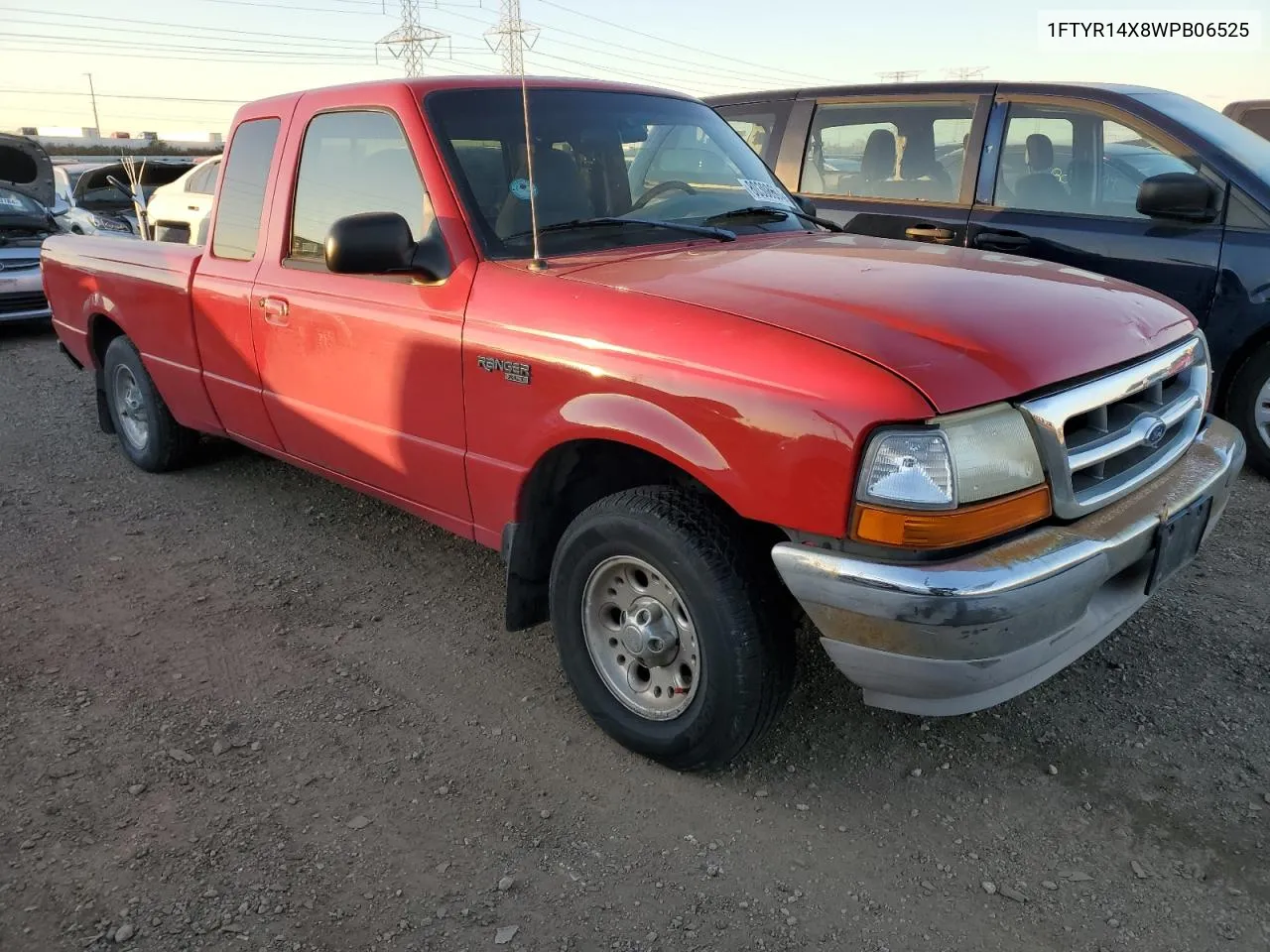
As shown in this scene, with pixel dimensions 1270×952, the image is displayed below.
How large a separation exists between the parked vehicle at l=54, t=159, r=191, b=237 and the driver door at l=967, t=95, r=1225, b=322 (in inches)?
376

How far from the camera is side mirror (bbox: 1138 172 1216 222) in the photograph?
182 inches

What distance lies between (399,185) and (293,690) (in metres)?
1.73

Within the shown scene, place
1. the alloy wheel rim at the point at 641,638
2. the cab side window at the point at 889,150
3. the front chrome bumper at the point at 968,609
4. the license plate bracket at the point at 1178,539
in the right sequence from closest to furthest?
the front chrome bumper at the point at 968,609 < the license plate bracket at the point at 1178,539 < the alloy wheel rim at the point at 641,638 < the cab side window at the point at 889,150

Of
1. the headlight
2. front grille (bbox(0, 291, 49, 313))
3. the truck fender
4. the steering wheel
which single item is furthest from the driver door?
front grille (bbox(0, 291, 49, 313))

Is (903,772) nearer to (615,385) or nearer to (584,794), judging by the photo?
(584,794)

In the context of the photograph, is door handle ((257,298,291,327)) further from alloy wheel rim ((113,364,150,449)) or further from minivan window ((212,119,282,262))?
alloy wheel rim ((113,364,150,449))

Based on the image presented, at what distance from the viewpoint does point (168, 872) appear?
235cm

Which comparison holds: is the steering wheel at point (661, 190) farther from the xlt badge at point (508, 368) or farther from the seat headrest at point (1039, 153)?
the seat headrest at point (1039, 153)

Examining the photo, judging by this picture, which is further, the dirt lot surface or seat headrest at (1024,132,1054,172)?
seat headrest at (1024,132,1054,172)

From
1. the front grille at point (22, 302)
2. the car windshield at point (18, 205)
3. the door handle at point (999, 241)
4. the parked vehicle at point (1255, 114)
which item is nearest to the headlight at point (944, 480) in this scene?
the door handle at point (999, 241)

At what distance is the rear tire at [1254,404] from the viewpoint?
471cm

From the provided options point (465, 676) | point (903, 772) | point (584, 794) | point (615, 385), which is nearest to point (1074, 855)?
point (903, 772)

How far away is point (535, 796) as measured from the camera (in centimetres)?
263

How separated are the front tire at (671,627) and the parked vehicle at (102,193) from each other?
10.5m
